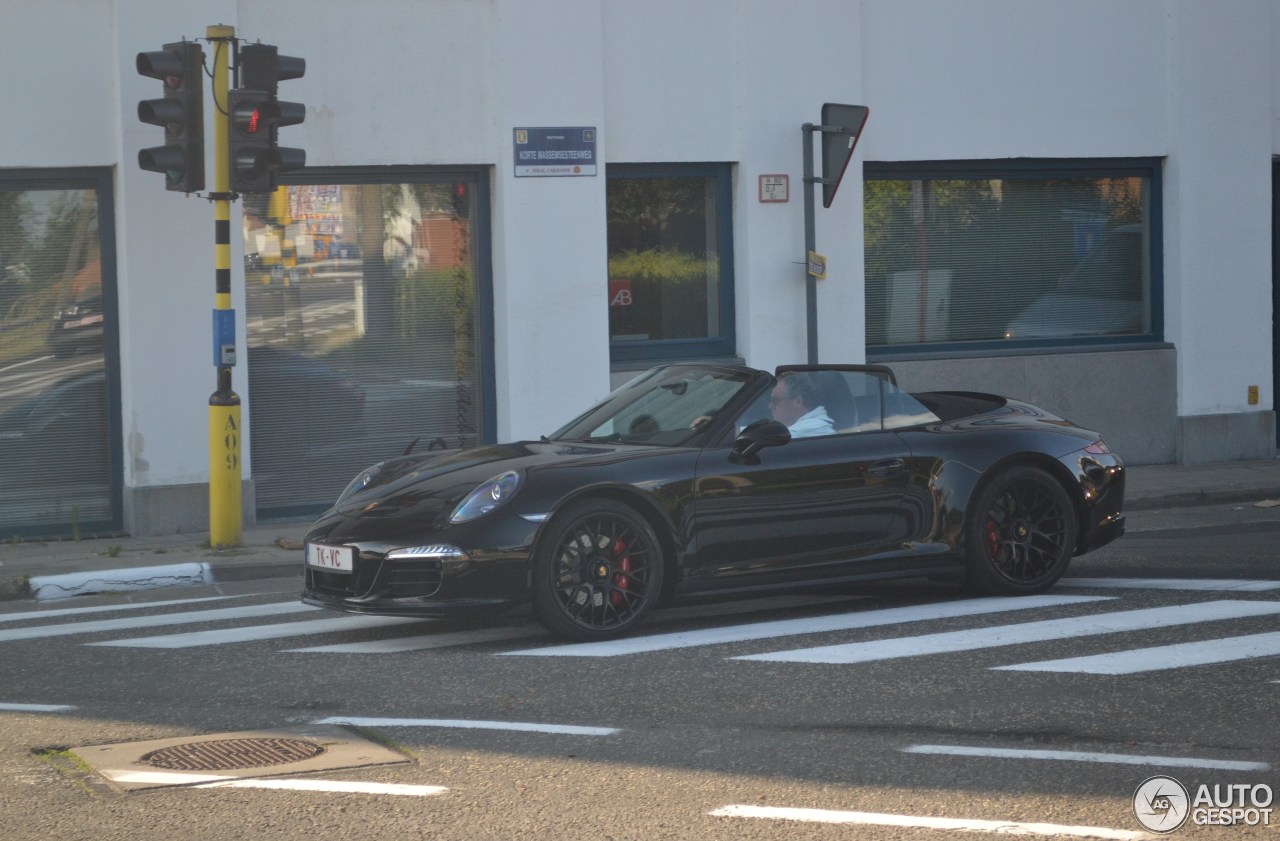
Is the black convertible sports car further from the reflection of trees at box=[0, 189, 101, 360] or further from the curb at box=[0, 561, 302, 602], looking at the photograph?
the reflection of trees at box=[0, 189, 101, 360]

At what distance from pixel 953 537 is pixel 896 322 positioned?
7314 millimetres

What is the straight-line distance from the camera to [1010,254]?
16.9 m

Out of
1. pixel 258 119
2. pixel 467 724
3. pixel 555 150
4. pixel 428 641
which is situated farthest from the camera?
pixel 555 150

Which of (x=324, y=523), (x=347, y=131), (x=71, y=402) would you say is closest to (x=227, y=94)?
(x=347, y=131)

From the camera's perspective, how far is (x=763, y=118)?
50.3 ft

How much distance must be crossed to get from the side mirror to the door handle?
0.59m

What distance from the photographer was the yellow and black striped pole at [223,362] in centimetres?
1193

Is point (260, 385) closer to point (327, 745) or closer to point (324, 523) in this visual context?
point (324, 523)


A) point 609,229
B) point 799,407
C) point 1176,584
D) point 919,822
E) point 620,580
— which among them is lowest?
point 919,822

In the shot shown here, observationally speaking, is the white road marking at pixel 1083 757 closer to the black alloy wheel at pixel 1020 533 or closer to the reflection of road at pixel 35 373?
the black alloy wheel at pixel 1020 533

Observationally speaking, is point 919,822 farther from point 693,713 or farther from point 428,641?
point 428,641

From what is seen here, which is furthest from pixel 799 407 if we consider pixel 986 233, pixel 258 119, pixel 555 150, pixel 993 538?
pixel 986 233

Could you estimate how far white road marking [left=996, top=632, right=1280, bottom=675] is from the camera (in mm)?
7664

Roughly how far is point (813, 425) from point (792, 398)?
19cm
